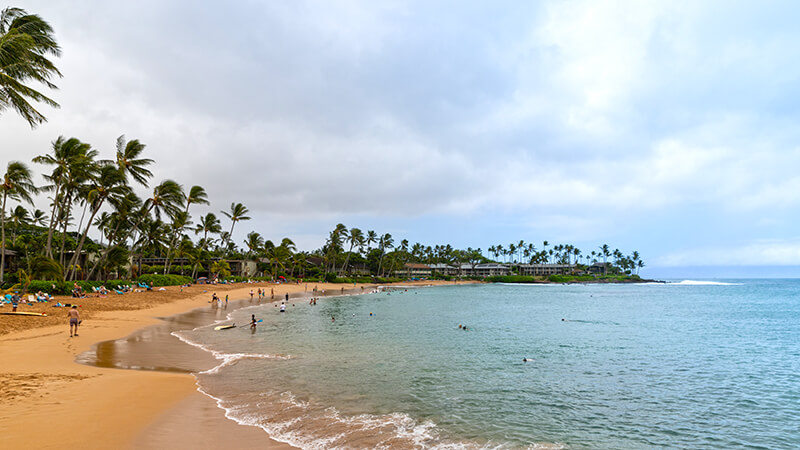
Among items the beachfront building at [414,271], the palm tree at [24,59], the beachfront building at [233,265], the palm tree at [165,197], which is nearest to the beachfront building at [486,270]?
the beachfront building at [414,271]

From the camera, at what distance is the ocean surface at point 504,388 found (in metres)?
11.2

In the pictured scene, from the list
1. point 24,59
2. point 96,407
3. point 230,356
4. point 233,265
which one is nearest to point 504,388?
point 230,356

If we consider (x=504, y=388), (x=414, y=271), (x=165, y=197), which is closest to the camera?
(x=504, y=388)

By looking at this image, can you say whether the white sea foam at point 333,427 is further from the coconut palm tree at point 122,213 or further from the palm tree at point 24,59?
the coconut palm tree at point 122,213

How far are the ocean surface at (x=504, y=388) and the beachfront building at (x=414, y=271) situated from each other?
14410 centimetres

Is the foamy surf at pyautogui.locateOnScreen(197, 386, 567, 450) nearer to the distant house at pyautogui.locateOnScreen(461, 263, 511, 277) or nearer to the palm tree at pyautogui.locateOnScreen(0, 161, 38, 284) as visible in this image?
the palm tree at pyautogui.locateOnScreen(0, 161, 38, 284)

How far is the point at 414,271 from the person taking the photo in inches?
7047

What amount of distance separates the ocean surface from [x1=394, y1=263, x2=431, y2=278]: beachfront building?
5673 inches

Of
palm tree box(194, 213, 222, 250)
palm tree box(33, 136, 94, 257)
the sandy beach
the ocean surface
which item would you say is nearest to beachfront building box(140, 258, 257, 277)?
palm tree box(194, 213, 222, 250)

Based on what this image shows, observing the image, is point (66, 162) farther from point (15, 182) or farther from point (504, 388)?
point (504, 388)

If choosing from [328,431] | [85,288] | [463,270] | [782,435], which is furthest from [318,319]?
[463,270]

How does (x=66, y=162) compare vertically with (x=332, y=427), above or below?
above

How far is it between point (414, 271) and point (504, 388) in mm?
163598

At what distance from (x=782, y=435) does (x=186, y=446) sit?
16236mm
